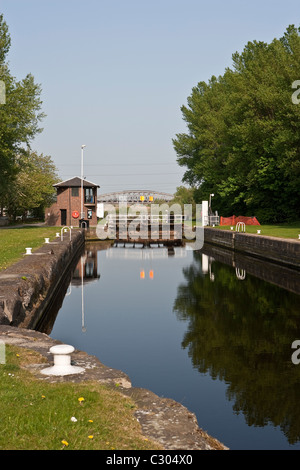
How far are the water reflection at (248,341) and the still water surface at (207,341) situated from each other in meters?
0.02

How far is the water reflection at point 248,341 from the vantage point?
8719 millimetres

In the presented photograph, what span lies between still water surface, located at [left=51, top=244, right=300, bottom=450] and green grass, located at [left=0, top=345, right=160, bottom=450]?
7.66ft

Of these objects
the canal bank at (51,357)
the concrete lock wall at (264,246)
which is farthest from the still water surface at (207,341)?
the concrete lock wall at (264,246)

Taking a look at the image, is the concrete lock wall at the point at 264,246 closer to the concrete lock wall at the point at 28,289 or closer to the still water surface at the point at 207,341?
the still water surface at the point at 207,341

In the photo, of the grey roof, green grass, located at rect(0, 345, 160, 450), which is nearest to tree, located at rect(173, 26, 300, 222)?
the grey roof

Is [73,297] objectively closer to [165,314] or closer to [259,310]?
[165,314]

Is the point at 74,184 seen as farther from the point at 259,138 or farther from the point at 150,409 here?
the point at 150,409

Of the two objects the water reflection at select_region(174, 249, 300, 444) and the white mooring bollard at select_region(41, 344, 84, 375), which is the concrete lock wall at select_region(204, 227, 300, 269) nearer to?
the water reflection at select_region(174, 249, 300, 444)

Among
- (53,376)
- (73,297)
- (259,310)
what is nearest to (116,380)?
(53,376)

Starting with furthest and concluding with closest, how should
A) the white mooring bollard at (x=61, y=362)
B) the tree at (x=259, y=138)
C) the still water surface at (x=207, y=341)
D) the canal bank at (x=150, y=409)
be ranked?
the tree at (x=259, y=138) → the still water surface at (x=207, y=341) → the white mooring bollard at (x=61, y=362) → the canal bank at (x=150, y=409)

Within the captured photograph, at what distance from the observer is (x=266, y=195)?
5147 centimetres

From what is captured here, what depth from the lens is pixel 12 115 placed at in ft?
140

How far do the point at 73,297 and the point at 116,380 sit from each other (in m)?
13.5

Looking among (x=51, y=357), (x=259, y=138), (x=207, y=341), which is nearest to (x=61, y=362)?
(x=51, y=357)
